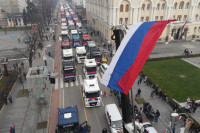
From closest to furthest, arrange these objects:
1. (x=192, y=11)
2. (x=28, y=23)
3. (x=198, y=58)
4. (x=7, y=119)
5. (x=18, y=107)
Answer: (x=7, y=119) < (x=18, y=107) < (x=198, y=58) < (x=192, y=11) < (x=28, y=23)

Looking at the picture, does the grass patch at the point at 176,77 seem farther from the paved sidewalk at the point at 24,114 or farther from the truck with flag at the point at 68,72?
the paved sidewalk at the point at 24,114

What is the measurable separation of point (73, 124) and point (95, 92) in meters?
6.20

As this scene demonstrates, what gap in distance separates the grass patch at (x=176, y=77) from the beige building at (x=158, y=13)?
16.9 m

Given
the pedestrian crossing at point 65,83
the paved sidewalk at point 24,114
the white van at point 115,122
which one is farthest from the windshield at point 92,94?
the pedestrian crossing at point 65,83

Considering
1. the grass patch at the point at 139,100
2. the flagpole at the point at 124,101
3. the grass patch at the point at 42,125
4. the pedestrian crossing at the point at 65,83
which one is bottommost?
the grass patch at the point at 42,125

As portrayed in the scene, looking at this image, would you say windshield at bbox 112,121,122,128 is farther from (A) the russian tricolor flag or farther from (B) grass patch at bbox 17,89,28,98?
(B) grass patch at bbox 17,89,28,98

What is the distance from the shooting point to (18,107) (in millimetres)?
23828

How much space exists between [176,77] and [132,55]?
2707 centimetres

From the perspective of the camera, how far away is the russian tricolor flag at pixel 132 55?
6844mm

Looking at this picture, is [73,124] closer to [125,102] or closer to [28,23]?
[125,102]

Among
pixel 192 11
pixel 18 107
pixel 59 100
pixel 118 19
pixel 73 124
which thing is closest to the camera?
pixel 73 124

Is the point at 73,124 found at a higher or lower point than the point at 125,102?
lower

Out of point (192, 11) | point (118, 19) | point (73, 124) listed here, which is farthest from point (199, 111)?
point (192, 11)

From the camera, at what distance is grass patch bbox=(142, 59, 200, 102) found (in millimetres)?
26094
